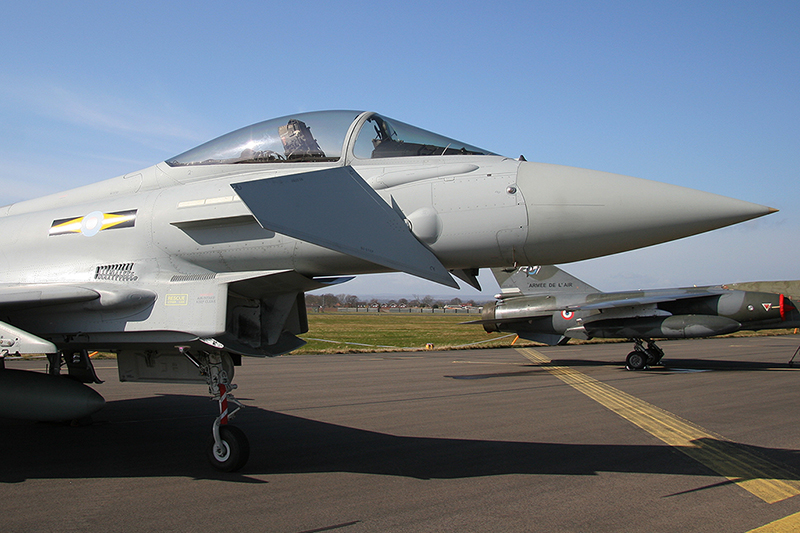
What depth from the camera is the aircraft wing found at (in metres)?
3.78

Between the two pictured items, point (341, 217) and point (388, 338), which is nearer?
point (341, 217)

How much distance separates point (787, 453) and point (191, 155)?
7204 mm

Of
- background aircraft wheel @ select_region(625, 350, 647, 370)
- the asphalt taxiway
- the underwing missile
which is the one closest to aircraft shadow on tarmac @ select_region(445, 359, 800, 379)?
background aircraft wheel @ select_region(625, 350, 647, 370)

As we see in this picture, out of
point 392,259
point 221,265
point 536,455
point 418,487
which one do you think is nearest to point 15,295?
point 221,265

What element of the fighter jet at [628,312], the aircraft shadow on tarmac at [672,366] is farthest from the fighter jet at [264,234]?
the fighter jet at [628,312]

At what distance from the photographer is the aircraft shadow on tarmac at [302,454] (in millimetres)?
5188

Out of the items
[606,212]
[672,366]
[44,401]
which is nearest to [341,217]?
[606,212]

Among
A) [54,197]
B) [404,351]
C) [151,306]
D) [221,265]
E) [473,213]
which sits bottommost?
[404,351]

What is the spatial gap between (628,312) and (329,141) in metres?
14.4

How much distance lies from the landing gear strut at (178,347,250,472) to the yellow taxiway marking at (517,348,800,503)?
4.47 meters

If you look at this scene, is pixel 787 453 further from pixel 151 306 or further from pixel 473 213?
pixel 151 306

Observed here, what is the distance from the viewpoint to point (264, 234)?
4.78 metres

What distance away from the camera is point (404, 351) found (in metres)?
22.9

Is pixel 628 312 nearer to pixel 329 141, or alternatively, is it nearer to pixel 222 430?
pixel 329 141
